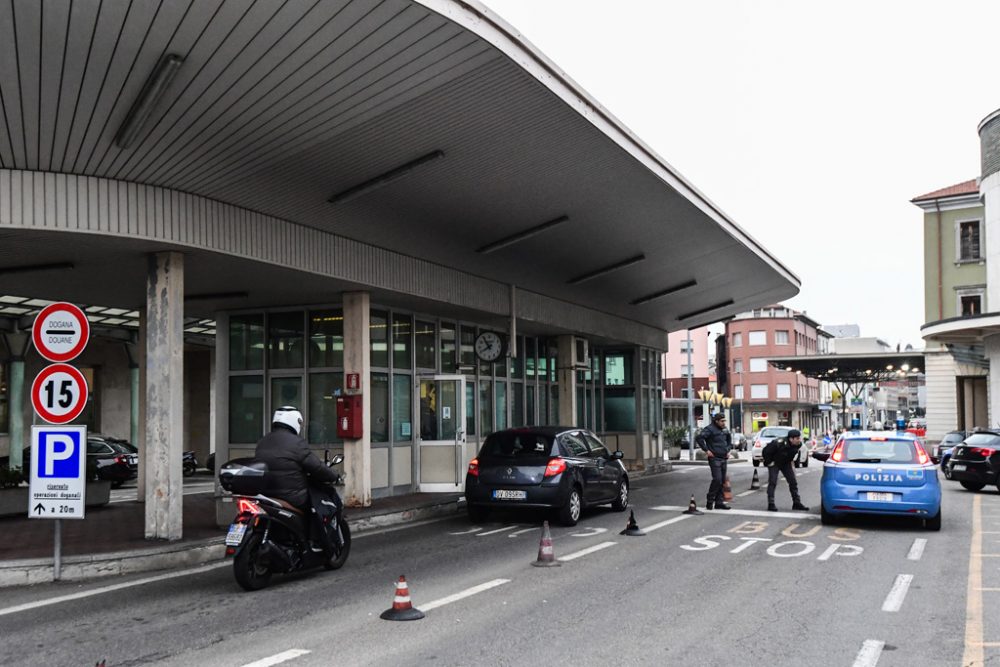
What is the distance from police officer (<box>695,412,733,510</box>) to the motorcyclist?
28.5 feet

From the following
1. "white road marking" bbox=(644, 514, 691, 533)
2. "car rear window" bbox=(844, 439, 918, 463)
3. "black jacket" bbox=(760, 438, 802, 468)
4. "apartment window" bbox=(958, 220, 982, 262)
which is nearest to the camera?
"car rear window" bbox=(844, 439, 918, 463)

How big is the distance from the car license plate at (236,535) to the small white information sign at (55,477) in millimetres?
2248

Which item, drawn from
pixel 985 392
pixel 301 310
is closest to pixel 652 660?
pixel 301 310

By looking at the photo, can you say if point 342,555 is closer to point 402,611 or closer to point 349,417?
point 402,611

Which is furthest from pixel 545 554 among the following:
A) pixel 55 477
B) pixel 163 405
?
pixel 55 477

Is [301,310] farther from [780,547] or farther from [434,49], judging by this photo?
[780,547]

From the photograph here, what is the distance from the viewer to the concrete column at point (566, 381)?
82.5 feet

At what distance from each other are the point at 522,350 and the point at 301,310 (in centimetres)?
843

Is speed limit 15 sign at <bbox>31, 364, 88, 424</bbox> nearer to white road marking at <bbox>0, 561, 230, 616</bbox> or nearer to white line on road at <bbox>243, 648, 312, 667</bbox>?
white road marking at <bbox>0, 561, 230, 616</bbox>

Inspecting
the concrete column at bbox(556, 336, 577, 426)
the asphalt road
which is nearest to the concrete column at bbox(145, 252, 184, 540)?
the asphalt road

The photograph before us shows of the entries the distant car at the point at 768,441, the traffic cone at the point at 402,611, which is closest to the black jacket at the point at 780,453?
the traffic cone at the point at 402,611

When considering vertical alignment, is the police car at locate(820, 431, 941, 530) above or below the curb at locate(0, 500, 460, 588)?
above

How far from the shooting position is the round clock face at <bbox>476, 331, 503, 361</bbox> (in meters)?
20.7

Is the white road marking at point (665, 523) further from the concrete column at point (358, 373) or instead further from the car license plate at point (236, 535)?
Result: the car license plate at point (236, 535)
